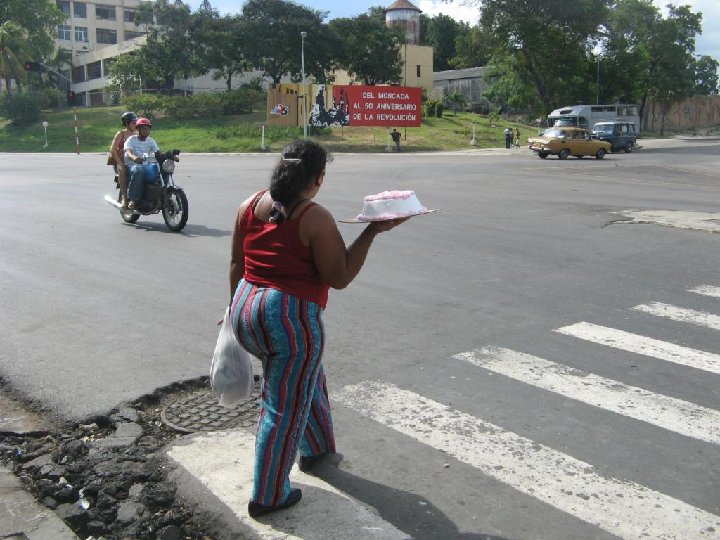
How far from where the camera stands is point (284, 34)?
6500 cm

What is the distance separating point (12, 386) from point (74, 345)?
2.70 ft

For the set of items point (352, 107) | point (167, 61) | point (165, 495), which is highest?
point (167, 61)

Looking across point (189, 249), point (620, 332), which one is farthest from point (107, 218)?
point (620, 332)

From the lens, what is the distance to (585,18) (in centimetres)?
5478

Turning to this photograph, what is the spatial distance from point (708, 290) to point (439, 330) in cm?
317

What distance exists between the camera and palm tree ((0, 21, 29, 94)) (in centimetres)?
6562

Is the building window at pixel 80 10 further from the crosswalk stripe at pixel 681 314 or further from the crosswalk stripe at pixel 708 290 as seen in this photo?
the crosswalk stripe at pixel 681 314

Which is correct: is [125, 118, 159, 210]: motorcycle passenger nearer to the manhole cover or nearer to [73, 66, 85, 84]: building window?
the manhole cover

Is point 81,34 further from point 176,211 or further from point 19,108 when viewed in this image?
point 176,211

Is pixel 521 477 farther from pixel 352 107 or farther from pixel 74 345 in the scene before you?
pixel 352 107

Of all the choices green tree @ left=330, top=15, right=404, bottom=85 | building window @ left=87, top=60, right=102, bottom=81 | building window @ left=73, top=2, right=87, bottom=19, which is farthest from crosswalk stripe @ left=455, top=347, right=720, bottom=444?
building window @ left=73, top=2, right=87, bottom=19

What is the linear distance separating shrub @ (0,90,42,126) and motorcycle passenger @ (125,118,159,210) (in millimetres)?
56864

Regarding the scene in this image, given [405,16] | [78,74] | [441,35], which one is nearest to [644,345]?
[405,16]

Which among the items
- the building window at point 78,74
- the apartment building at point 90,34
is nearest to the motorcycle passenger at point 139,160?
the apartment building at point 90,34
